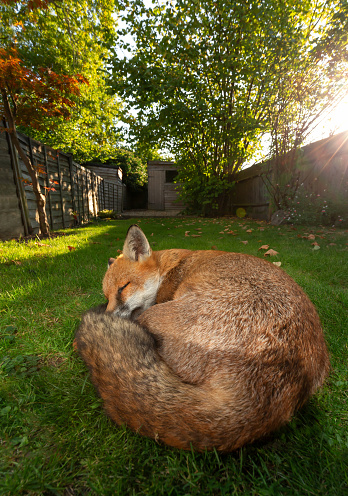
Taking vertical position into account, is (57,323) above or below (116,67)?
below

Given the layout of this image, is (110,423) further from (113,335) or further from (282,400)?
(282,400)

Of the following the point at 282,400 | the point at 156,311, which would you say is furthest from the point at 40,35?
the point at 282,400

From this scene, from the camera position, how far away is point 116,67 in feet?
30.4

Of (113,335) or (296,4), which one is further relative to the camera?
(296,4)

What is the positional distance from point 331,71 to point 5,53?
10476mm

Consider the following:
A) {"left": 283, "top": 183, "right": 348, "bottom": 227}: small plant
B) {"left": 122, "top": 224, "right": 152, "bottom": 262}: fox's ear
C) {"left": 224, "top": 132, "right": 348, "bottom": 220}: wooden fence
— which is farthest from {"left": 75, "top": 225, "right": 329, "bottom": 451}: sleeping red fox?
{"left": 224, "top": 132, "right": 348, "bottom": 220}: wooden fence

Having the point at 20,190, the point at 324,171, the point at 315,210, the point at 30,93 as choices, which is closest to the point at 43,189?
the point at 20,190

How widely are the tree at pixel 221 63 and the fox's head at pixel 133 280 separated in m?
8.98

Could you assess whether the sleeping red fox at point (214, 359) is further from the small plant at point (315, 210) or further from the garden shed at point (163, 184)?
the garden shed at point (163, 184)

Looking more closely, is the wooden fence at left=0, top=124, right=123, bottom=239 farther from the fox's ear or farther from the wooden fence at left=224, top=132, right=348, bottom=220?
the wooden fence at left=224, top=132, right=348, bottom=220

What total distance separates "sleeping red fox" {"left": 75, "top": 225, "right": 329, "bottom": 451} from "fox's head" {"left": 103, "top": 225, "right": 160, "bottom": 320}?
1.74 ft

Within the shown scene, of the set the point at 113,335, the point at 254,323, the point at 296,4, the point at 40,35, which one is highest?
the point at 40,35

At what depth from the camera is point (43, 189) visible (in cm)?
795

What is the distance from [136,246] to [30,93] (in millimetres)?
6750
